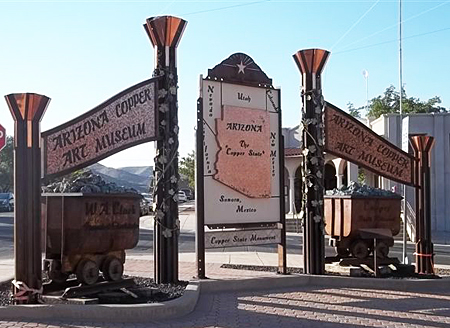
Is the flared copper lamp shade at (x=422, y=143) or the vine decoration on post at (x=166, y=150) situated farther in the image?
the flared copper lamp shade at (x=422, y=143)

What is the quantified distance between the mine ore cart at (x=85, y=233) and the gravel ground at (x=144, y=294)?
476 mm

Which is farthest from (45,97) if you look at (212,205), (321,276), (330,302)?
(321,276)

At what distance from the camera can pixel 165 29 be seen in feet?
33.8

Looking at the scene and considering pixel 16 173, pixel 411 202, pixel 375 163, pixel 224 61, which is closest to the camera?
pixel 16 173

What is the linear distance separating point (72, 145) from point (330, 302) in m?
4.56

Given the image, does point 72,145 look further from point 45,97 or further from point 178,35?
point 178,35

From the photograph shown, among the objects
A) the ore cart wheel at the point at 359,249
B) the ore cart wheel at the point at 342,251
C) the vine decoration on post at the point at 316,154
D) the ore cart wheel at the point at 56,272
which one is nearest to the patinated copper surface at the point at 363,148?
the vine decoration on post at the point at 316,154

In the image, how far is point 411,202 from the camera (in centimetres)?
2675

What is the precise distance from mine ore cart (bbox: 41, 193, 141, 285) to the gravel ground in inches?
18.7

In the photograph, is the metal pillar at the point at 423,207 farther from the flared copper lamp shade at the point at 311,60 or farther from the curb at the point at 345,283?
the flared copper lamp shade at the point at 311,60

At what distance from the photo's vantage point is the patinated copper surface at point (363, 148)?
474 inches

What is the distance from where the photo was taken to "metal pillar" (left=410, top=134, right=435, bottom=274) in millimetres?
12375

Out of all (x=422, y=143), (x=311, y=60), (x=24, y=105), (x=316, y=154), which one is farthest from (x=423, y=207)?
(x=24, y=105)

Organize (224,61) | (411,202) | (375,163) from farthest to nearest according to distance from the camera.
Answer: (411,202)
(375,163)
(224,61)
